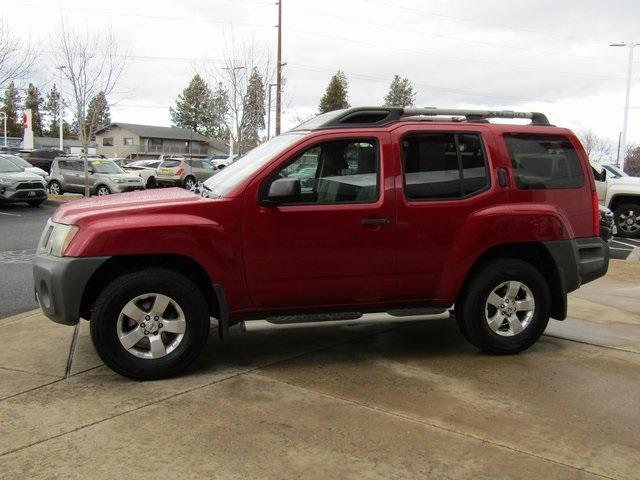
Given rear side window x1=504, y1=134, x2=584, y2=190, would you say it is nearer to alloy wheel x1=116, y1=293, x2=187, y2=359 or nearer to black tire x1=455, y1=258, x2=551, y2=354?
black tire x1=455, y1=258, x2=551, y2=354

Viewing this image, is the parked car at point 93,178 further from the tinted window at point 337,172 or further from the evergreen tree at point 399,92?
the evergreen tree at point 399,92

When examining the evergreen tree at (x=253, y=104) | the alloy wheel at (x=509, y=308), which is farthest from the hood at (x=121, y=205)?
the evergreen tree at (x=253, y=104)

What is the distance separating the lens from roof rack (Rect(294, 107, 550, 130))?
4.76m

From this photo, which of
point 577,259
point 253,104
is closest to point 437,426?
point 577,259

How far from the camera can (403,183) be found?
183 inches

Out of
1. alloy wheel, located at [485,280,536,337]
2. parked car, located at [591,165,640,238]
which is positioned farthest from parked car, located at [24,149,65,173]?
alloy wheel, located at [485,280,536,337]

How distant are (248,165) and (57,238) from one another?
1499 millimetres

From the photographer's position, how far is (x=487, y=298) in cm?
487

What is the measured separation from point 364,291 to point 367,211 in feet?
2.03

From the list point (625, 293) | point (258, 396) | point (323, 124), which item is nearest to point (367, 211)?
point (323, 124)

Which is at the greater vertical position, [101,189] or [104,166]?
[104,166]

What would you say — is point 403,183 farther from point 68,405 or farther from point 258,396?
point 68,405

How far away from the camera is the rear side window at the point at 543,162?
4949mm

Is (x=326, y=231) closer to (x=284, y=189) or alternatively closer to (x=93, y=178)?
(x=284, y=189)
